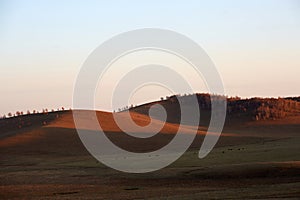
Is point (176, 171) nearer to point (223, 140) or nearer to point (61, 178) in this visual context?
point (61, 178)

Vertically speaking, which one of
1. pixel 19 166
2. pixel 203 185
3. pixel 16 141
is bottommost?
pixel 203 185

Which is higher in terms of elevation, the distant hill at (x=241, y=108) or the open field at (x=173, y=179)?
the distant hill at (x=241, y=108)

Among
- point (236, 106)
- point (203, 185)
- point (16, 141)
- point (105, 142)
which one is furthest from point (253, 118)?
point (203, 185)

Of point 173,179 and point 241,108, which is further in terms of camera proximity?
point 241,108

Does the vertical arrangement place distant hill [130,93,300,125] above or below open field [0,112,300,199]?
above

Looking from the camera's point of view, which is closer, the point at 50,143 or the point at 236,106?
the point at 50,143

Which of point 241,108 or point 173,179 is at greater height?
point 241,108

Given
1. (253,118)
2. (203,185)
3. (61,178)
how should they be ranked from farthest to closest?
(253,118) < (61,178) < (203,185)

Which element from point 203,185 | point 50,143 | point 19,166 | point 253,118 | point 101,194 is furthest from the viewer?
point 253,118

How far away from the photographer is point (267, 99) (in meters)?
134

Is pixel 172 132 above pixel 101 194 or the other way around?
above

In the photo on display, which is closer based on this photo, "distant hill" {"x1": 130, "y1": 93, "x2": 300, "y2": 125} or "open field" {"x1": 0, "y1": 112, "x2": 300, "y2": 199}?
"open field" {"x1": 0, "y1": 112, "x2": 300, "y2": 199}

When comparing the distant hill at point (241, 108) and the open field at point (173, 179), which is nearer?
the open field at point (173, 179)

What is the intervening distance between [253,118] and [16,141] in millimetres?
51089
